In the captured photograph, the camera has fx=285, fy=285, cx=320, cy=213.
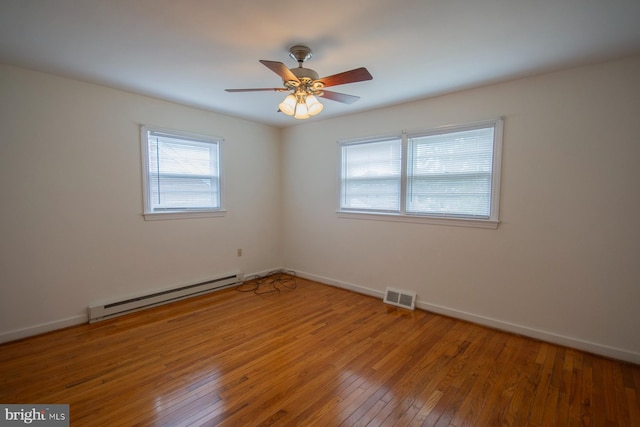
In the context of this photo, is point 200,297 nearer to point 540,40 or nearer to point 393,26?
point 393,26

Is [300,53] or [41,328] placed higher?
[300,53]

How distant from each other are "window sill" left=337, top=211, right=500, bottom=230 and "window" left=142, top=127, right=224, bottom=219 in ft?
6.14

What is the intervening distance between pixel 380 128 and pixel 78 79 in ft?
10.8

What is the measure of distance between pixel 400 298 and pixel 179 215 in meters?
2.98

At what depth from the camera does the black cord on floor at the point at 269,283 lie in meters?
4.09

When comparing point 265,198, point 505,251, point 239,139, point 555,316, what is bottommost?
point 555,316

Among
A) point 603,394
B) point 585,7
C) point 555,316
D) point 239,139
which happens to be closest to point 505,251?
point 555,316

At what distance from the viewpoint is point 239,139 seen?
4277 millimetres

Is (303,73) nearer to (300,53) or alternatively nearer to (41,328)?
(300,53)

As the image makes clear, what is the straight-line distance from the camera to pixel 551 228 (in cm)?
261

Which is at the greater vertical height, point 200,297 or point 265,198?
point 265,198

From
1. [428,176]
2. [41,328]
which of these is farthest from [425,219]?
[41,328]

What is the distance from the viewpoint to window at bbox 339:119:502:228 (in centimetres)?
294

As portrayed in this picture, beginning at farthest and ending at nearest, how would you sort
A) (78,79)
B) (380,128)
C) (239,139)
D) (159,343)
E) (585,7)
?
(239,139), (380,128), (78,79), (159,343), (585,7)
